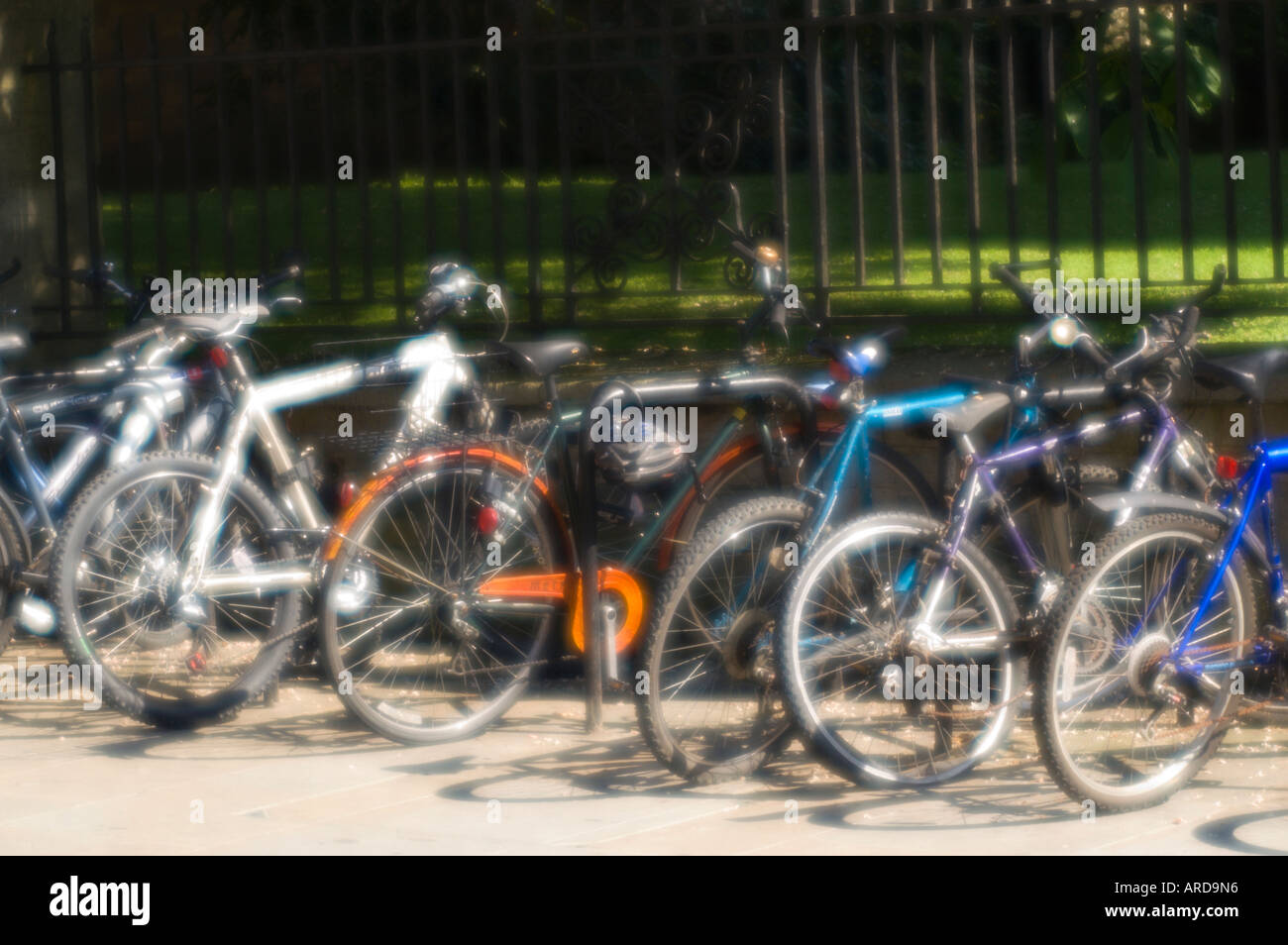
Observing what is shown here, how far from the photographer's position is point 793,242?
14.0 metres

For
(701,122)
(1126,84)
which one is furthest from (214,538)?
(1126,84)

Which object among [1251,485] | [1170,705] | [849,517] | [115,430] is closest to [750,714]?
[849,517]

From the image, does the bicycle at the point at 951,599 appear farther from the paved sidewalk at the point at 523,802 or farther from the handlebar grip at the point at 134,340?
the handlebar grip at the point at 134,340

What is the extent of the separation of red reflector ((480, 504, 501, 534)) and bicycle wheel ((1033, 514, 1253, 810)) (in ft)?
6.13

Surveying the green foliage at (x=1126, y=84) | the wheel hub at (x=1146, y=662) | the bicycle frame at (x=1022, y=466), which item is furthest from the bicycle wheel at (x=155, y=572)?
the green foliage at (x=1126, y=84)

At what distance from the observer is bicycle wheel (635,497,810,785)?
4973 mm

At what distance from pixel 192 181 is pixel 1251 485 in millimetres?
4669

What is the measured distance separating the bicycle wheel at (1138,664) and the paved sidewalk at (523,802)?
13 cm

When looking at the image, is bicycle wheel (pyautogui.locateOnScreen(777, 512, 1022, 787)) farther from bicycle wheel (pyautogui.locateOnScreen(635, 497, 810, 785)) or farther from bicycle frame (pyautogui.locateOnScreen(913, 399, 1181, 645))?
bicycle wheel (pyautogui.locateOnScreen(635, 497, 810, 785))

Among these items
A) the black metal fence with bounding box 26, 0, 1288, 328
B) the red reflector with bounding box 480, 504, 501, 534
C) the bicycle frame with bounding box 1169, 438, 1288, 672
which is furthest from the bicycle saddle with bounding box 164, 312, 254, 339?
the bicycle frame with bounding box 1169, 438, 1288, 672

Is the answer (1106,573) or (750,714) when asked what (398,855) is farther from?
(1106,573)

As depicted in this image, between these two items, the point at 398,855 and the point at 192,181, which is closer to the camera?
the point at 398,855

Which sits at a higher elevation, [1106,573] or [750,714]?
[1106,573]

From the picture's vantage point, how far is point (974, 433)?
629 centimetres
